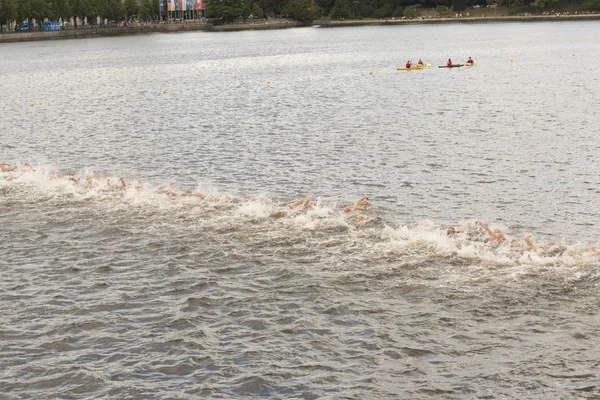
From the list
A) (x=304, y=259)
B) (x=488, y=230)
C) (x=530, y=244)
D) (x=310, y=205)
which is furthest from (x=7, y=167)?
(x=530, y=244)

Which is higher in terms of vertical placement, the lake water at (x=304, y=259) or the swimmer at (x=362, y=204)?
the swimmer at (x=362, y=204)

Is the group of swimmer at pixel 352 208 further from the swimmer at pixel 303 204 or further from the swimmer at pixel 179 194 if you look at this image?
the swimmer at pixel 179 194

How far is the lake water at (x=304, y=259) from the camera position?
18.3 m

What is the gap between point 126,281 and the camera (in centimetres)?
2428

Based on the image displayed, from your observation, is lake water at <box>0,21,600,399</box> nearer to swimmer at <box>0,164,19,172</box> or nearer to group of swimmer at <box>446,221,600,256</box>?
group of swimmer at <box>446,221,600,256</box>

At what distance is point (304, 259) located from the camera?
2556 cm

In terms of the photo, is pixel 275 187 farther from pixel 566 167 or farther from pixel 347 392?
pixel 347 392

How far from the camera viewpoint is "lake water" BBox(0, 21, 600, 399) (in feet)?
60.1

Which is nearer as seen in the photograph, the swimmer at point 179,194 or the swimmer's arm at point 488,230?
the swimmer's arm at point 488,230

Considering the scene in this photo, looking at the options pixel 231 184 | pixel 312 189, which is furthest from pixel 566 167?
pixel 231 184

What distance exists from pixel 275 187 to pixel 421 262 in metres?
12.7

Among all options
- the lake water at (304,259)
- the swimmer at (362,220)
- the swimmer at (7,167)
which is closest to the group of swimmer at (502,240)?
the lake water at (304,259)

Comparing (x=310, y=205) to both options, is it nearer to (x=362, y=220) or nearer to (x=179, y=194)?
(x=362, y=220)

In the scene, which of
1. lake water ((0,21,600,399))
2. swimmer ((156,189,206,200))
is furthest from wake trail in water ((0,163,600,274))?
lake water ((0,21,600,399))
